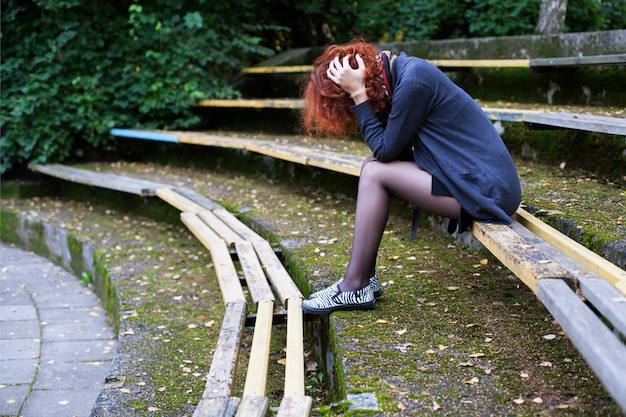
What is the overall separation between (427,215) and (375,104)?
1.34m

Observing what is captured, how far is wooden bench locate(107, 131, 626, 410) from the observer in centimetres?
148

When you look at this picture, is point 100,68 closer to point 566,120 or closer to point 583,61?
point 583,61

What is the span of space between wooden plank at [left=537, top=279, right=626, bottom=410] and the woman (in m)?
A: 0.68

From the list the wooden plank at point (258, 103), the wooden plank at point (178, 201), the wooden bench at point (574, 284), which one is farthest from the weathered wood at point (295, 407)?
the wooden plank at point (258, 103)

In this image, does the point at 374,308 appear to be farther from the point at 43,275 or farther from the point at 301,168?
the point at 43,275

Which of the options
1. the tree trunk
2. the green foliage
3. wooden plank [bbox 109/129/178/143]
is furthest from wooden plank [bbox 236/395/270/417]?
the green foliage

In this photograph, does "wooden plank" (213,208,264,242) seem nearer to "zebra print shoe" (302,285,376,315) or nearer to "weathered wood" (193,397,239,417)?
"zebra print shoe" (302,285,376,315)

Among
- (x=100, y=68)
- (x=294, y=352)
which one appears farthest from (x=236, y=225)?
(x=100, y=68)

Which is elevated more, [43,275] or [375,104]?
[375,104]

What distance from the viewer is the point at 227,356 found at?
2.36 meters

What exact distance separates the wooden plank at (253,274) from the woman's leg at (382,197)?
1.66ft

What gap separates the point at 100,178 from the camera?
5879 mm

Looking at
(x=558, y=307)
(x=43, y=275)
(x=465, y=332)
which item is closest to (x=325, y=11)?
(x=43, y=275)

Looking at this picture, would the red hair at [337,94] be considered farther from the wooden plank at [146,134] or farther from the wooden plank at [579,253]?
the wooden plank at [146,134]
